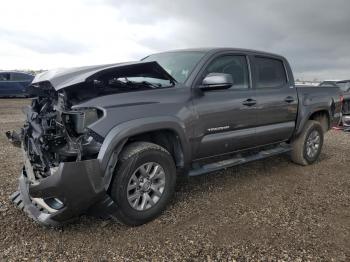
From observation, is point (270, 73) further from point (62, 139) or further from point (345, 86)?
point (345, 86)

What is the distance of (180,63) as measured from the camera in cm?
457

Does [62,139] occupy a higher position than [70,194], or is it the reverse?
[62,139]

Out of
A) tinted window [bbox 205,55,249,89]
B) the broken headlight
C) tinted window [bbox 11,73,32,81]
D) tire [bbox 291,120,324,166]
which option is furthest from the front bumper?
tinted window [bbox 11,73,32,81]

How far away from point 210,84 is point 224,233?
1.65 m

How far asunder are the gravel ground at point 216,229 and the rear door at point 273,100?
29.9 inches

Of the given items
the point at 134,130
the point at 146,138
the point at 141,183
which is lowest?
the point at 141,183

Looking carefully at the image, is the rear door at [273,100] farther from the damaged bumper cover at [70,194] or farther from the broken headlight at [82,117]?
the damaged bumper cover at [70,194]

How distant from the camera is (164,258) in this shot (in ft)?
10.2

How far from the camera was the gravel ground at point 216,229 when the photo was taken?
10.4ft

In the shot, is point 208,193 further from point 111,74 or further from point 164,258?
point 111,74

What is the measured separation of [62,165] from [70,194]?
27cm

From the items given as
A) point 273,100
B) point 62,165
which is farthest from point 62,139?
point 273,100

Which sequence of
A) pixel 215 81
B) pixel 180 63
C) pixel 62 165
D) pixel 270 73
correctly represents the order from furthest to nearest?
1. pixel 270 73
2. pixel 180 63
3. pixel 215 81
4. pixel 62 165

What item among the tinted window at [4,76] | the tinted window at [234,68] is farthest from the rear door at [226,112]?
the tinted window at [4,76]
